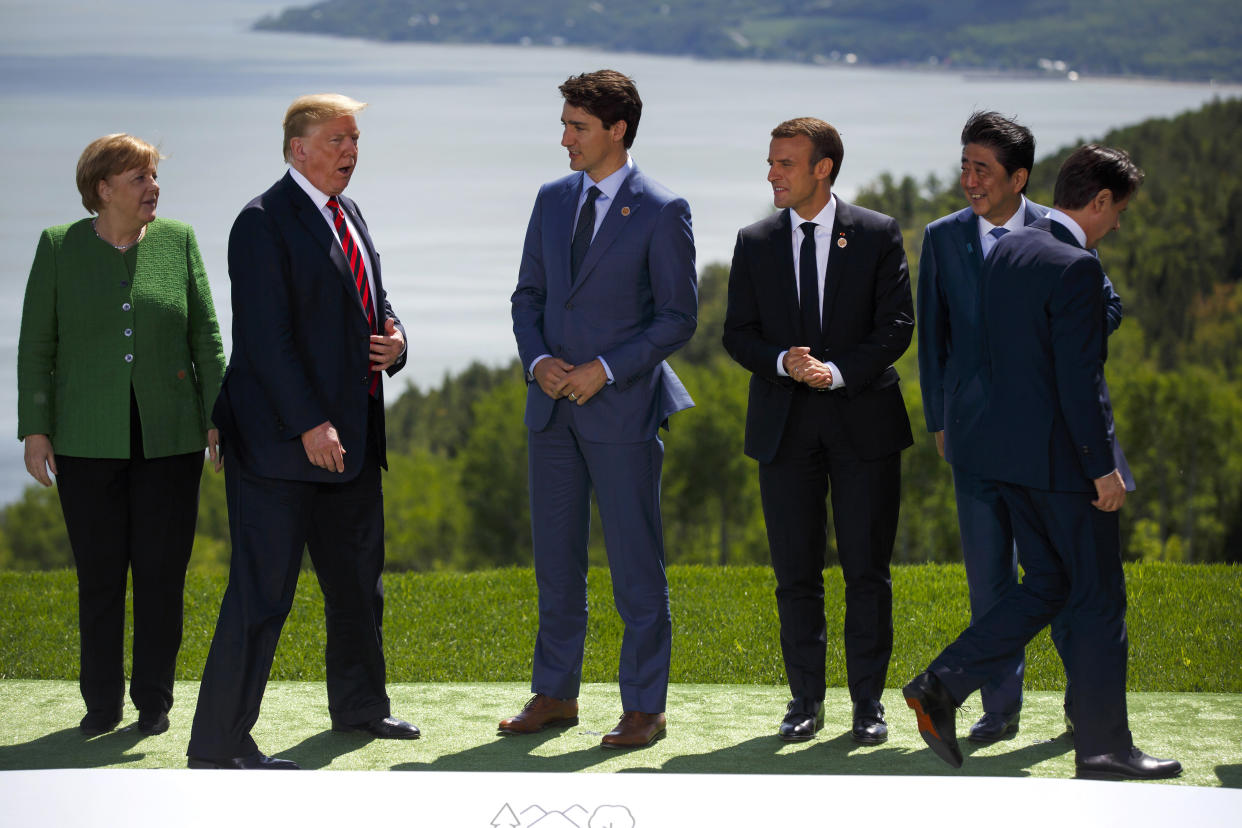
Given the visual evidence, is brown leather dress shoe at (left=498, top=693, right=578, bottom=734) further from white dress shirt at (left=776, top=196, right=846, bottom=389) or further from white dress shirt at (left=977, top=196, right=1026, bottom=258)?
white dress shirt at (left=977, top=196, right=1026, bottom=258)

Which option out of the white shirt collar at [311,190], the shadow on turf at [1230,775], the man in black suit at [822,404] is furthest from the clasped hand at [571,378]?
the shadow on turf at [1230,775]

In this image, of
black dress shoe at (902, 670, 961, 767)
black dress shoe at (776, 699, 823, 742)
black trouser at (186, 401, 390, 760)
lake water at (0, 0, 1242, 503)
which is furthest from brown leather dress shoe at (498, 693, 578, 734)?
lake water at (0, 0, 1242, 503)

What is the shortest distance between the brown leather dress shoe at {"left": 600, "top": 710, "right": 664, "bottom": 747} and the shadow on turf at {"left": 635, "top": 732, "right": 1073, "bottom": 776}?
0.12 m

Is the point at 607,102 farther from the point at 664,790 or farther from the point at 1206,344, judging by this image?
the point at 1206,344

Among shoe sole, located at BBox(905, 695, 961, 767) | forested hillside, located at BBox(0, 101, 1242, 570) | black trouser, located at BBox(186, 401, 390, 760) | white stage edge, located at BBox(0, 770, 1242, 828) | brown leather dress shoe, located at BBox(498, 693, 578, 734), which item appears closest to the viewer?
white stage edge, located at BBox(0, 770, 1242, 828)

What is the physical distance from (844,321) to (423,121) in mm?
38028

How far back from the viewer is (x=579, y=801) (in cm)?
218

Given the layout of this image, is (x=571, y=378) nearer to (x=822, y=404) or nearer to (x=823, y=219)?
(x=822, y=404)

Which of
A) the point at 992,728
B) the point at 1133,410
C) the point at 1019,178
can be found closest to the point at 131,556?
the point at 992,728

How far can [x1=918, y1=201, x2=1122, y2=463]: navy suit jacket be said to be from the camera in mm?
3762

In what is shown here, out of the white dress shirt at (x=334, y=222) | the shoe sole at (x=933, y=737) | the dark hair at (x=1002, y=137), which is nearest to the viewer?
the shoe sole at (x=933, y=737)

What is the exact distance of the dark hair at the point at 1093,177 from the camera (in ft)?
11.1

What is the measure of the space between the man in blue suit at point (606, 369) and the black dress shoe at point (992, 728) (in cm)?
88

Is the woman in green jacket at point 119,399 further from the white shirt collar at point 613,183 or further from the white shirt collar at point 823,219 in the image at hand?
the white shirt collar at point 823,219
